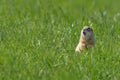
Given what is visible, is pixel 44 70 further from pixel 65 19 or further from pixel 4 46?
pixel 65 19

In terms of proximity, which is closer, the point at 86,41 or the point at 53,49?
the point at 53,49

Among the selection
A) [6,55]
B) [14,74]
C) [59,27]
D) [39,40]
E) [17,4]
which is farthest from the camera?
[17,4]

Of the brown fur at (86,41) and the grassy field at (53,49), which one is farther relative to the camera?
the brown fur at (86,41)

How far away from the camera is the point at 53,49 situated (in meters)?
7.71

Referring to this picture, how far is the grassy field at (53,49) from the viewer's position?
22.1 feet

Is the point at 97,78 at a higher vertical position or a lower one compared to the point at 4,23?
lower

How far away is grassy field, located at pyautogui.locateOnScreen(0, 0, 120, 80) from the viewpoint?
673 cm

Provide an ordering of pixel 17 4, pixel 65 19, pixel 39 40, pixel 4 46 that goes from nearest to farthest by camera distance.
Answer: pixel 4 46 → pixel 39 40 → pixel 65 19 → pixel 17 4

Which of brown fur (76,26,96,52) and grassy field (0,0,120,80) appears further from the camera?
brown fur (76,26,96,52)

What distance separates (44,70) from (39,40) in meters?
1.56

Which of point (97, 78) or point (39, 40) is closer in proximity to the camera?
point (97, 78)

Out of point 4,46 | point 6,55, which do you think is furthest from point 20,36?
point 6,55

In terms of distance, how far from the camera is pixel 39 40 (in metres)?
8.39

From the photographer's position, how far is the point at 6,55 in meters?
7.08
